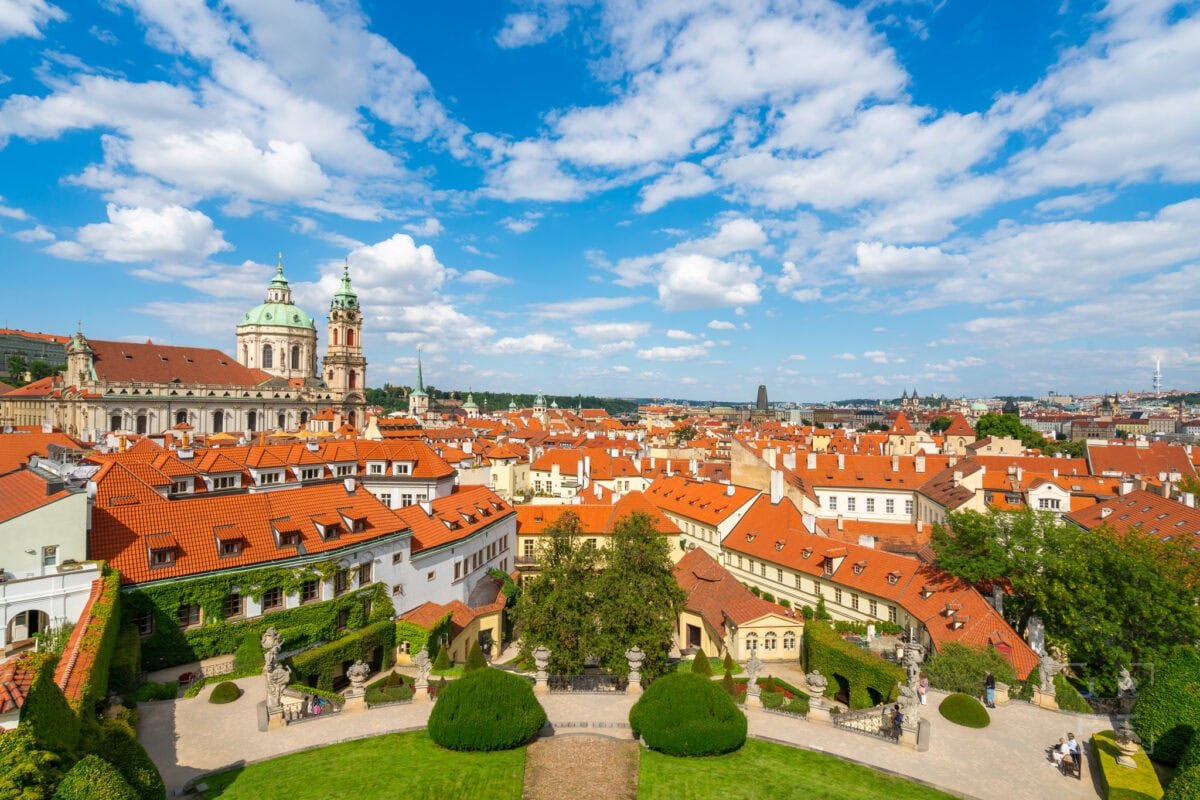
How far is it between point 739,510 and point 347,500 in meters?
30.7

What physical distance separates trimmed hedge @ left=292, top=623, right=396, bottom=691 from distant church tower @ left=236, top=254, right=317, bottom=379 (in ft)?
387

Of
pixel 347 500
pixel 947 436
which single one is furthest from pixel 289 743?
pixel 947 436

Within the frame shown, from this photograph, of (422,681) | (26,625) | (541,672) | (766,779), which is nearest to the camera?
(766,779)

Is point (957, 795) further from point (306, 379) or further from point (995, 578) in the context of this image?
point (306, 379)

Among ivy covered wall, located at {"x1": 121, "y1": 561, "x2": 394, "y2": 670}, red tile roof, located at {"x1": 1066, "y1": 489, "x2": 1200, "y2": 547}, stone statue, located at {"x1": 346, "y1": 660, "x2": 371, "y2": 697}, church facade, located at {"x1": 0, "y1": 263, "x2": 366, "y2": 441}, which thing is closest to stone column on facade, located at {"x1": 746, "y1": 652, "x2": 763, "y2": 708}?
stone statue, located at {"x1": 346, "y1": 660, "x2": 371, "y2": 697}

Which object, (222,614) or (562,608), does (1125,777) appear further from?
(222,614)

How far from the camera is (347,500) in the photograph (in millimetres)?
34031

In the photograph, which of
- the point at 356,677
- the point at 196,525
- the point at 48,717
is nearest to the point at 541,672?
the point at 356,677

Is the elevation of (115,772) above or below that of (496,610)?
above

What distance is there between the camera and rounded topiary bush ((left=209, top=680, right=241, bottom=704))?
901 inches

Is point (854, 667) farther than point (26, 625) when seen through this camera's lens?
Yes

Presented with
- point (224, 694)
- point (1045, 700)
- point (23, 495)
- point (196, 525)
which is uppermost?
point (23, 495)

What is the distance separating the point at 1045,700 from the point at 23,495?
1516 inches

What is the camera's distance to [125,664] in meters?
22.6
